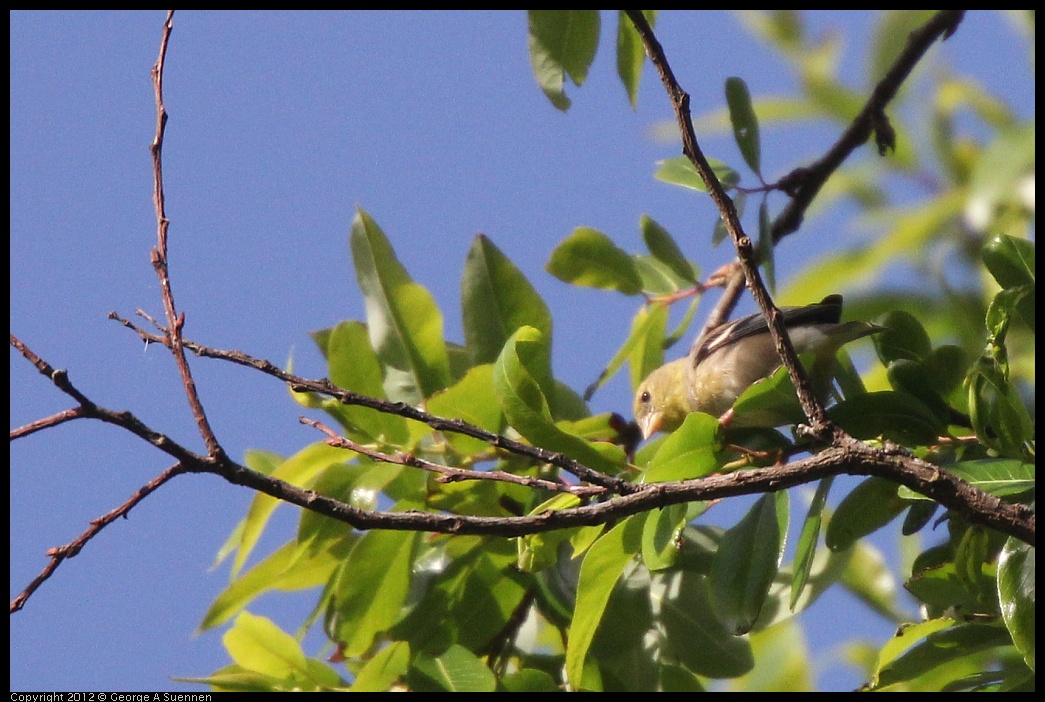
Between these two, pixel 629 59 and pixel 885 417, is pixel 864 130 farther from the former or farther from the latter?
pixel 885 417

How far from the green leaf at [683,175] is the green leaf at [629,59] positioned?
0.33 metres

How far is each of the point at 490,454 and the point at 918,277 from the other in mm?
4290

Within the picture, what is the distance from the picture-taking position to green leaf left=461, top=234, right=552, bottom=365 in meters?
3.41

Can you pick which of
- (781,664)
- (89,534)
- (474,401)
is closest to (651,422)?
(781,664)

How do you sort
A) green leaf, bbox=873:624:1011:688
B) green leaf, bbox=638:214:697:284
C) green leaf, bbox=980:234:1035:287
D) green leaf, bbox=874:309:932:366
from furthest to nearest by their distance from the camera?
1. green leaf, bbox=638:214:697:284
2. green leaf, bbox=874:309:932:366
3. green leaf, bbox=873:624:1011:688
4. green leaf, bbox=980:234:1035:287

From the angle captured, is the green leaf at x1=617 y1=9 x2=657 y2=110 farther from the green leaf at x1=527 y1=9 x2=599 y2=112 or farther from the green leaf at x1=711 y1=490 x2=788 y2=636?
the green leaf at x1=711 y1=490 x2=788 y2=636

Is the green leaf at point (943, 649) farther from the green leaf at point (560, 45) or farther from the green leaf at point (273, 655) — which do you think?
the green leaf at point (560, 45)

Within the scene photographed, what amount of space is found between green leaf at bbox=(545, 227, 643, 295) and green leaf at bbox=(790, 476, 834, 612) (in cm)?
145

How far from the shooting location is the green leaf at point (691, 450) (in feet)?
8.37

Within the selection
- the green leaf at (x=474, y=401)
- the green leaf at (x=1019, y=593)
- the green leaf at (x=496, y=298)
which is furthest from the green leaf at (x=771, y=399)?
the green leaf at (x=496, y=298)

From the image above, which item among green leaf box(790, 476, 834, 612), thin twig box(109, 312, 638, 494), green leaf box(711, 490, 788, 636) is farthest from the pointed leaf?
green leaf box(790, 476, 834, 612)

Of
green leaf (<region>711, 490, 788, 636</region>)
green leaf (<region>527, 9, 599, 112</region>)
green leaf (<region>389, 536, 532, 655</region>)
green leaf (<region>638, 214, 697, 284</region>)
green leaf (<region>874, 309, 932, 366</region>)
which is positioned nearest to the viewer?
green leaf (<region>711, 490, 788, 636</region>)

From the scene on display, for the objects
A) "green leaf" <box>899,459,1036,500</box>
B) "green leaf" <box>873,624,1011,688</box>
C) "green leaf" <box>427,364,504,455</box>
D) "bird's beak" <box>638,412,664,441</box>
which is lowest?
"green leaf" <box>873,624,1011,688</box>
